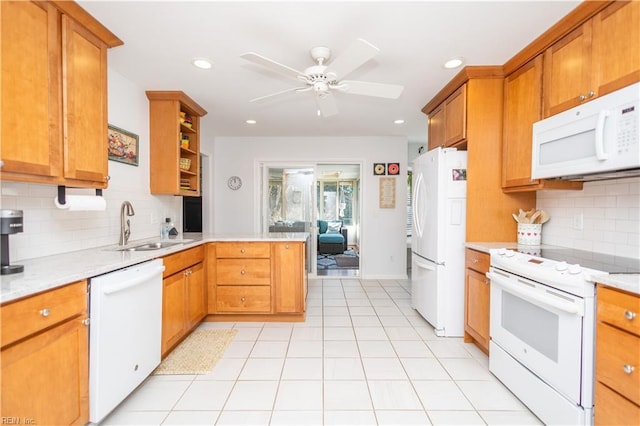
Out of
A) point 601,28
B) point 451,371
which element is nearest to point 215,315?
point 451,371

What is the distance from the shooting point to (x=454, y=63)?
237cm

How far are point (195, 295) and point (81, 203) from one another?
1275 millimetres

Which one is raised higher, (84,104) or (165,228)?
(84,104)

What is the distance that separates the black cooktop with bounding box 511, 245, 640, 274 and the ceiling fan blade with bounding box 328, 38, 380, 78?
162cm

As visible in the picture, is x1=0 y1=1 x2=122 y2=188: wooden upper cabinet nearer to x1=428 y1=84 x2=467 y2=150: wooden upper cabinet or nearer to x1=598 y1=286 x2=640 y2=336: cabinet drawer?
x1=428 y1=84 x2=467 y2=150: wooden upper cabinet

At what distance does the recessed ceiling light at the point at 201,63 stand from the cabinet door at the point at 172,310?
172cm

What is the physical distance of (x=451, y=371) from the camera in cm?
216

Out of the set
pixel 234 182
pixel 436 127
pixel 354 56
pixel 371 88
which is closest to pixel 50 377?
pixel 354 56

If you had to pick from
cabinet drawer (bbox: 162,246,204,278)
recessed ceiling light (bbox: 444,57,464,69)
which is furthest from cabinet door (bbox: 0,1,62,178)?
recessed ceiling light (bbox: 444,57,464,69)

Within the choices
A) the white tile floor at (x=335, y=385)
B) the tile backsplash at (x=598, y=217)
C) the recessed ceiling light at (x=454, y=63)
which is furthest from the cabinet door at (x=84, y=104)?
the tile backsplash at (x=598, y=217)

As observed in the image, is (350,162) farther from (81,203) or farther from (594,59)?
(81,203)

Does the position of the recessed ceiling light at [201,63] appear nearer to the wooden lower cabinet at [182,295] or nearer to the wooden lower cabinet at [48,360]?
the wooden lower cabinet at [182,295]

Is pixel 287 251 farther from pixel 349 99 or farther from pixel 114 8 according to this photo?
pixel 114 8

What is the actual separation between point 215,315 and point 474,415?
8.02 feet
